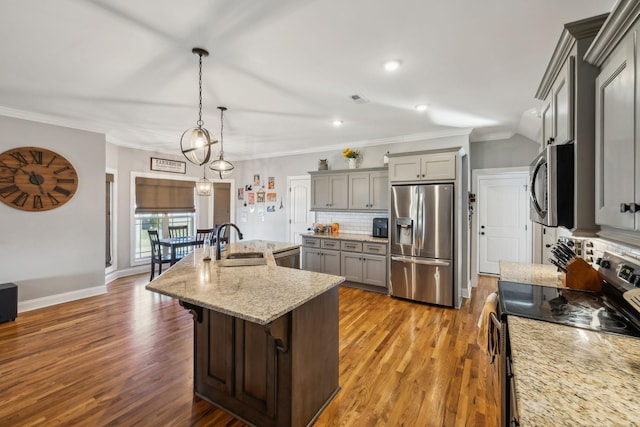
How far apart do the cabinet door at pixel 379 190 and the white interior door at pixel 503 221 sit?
2.18 meters

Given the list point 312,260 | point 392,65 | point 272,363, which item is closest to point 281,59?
point 392,65

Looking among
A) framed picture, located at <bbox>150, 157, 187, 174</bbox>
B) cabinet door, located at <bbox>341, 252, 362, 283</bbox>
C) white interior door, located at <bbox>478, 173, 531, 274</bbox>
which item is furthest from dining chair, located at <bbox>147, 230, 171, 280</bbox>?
white interior door, located at <bbox>478, 173, 531, 274</bbox>

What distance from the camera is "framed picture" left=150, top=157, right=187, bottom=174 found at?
→ 5.77 meters

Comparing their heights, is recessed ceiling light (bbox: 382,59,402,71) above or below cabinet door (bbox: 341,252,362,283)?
above

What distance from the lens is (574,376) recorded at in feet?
3.07

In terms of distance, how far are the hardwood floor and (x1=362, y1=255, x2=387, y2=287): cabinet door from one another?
656 millimetres

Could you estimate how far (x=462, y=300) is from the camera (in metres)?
4.23

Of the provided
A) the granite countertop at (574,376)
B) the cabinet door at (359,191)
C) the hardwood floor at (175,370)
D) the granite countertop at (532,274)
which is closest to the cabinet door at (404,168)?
the cabinet door at (359,191)

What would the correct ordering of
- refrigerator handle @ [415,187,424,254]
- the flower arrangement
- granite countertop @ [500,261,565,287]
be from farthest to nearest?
1. the flower arrangement
2. refrigerator handle @ [415,187,424,254]
3. granite countertop @ [500,261,565,287]

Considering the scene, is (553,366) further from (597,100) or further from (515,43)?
(515,43)

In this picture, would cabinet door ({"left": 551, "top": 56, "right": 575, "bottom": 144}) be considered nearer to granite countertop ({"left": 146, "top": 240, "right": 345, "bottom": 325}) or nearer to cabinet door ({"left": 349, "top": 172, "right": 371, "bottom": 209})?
granite countertop ({"left": 146, "top": 240, "right": 345, "bottom": 325})

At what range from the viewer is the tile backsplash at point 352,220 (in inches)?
202

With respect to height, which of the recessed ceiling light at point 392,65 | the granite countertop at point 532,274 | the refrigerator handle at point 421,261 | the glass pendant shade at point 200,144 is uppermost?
the recessed ceiling light at point 392,65

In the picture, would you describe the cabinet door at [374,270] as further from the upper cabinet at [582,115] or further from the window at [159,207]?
the window at [159,207]
